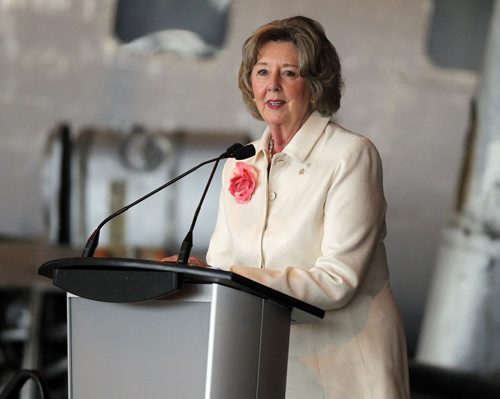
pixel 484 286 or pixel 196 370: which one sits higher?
pixel 196 370

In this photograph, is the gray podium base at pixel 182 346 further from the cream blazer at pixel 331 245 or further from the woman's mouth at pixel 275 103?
the woman's mouth at pixel 275 103

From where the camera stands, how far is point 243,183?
2.17m

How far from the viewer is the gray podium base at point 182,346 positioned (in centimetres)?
179

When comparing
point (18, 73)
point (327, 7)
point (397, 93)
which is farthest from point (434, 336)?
point (18, 73)

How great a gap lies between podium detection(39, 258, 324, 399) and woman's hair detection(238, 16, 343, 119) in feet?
1.55

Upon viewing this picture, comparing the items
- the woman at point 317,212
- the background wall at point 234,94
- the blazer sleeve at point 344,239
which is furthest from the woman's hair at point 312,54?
the background wall at point 234,94

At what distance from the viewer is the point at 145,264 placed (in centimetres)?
174

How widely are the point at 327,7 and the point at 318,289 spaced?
12.7 feet

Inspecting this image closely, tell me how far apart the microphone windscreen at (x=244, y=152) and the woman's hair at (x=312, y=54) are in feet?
0.69

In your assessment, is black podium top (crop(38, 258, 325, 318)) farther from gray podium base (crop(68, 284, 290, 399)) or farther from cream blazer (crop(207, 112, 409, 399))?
cream blazer (crop(207, 112, 409, 399))

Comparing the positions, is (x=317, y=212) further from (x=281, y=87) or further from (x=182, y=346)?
(x=182, y=346)

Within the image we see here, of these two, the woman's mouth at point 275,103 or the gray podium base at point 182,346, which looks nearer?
the gray podium base at point 182,346

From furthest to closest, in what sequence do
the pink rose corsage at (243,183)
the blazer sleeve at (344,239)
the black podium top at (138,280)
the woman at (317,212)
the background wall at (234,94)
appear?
the background wall at (234,94)
the pink rose corsage at (243,183)
the woman at (317,212)
the blazer sleeve at (344,239)
the black podium top at (138,280)

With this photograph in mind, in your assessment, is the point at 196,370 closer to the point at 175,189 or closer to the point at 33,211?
the point at 175,189
